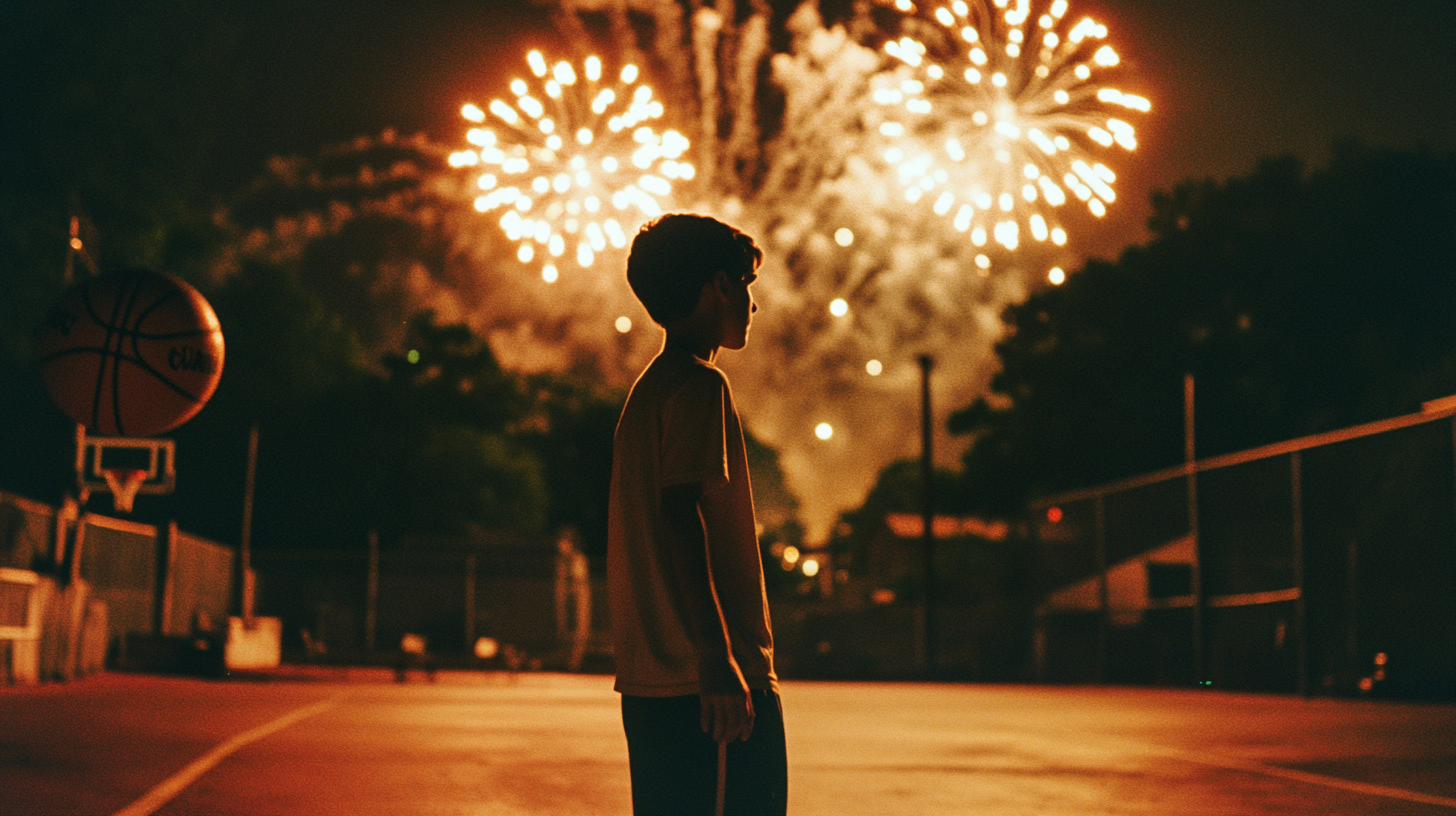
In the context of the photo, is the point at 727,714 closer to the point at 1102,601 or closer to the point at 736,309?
the point at 736,309

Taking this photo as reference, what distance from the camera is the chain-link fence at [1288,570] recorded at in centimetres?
1802

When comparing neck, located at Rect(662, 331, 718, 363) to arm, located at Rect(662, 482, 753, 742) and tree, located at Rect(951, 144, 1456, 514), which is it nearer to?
arm, located at Rect(662, 482, 753, 742)

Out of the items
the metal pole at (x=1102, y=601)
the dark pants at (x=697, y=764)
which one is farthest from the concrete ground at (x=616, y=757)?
the metal pole at (x=1102, y=601)

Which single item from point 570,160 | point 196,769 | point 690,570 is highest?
point 570,160

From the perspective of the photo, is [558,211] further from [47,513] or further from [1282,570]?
[1282,570]

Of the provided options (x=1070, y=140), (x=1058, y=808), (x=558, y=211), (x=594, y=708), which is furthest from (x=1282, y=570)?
(x=1058, y=808)

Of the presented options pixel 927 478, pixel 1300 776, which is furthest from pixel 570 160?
pixel 927 478

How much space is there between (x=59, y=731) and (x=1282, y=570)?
1598 cm

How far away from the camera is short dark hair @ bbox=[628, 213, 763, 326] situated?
3.26m

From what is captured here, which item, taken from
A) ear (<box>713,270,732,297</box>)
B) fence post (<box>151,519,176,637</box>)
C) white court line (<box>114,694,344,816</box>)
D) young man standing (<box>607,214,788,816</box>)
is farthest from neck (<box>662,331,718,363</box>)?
fence post (<box>151,519,176,637</box>)

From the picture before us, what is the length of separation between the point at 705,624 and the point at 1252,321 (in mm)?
43083

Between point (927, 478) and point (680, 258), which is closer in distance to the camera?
point (680, 258)

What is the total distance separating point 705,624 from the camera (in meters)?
2.95

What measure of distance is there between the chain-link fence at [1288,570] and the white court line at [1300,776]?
24.1 feet
